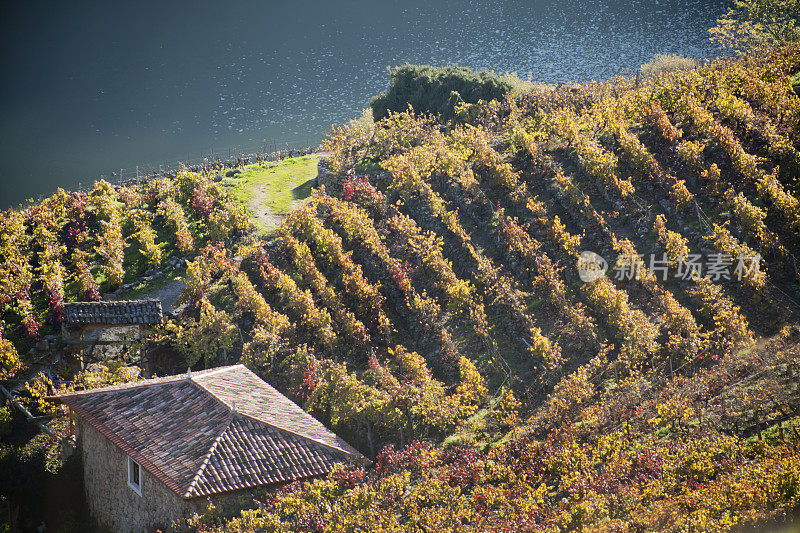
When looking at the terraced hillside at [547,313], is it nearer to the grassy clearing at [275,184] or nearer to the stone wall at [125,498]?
the stone wall at [125,498]

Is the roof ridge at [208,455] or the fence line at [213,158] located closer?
the roof ridge at [208,455]

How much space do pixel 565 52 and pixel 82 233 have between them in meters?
39.3

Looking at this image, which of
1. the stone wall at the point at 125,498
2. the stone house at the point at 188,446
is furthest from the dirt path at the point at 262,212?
the stone wall at the point at 125,498

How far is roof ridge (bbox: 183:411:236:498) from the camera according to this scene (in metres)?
13.9

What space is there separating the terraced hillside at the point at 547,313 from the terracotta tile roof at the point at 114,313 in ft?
2.65

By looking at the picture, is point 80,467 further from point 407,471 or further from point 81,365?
point 407,471

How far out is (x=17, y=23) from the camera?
67.1 metres

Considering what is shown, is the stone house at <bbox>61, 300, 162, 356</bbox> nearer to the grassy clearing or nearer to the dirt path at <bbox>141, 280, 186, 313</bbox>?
the dirt path at <bbox>141, 280, 186, 313</bbox>

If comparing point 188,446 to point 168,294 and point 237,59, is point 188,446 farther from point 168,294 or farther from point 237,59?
point 237,59

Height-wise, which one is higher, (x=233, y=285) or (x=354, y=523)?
(x=233, y=285)

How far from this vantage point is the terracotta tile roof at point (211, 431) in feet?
47.6

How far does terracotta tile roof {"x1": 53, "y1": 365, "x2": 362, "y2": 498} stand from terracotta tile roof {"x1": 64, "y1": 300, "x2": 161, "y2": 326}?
3122 mm

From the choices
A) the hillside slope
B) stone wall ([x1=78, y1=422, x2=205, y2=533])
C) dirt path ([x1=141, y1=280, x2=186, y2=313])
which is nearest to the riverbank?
the hillside slope

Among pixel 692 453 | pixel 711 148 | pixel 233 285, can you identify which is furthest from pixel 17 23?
pixel 692 453
